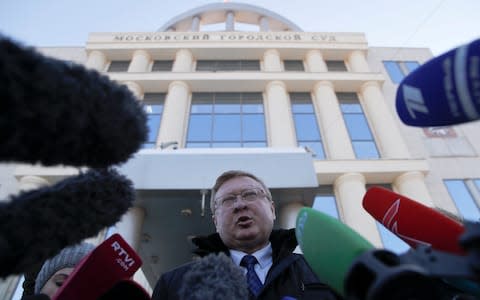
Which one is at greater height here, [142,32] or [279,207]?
[142,32]

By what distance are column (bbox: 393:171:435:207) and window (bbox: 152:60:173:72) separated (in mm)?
11237

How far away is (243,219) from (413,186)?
A: 8.71 meters

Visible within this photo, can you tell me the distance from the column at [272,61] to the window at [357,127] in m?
3.10

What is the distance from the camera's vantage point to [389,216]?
47.4 inches

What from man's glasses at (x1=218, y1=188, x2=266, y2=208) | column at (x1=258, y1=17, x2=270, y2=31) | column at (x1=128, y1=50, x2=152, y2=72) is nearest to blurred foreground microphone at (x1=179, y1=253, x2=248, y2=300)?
man's glasses at (x1=218, y1=188, x2=266, y2=208)

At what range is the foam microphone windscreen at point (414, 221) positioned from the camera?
87 centimetres

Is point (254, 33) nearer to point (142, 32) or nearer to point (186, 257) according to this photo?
point (142, 32)

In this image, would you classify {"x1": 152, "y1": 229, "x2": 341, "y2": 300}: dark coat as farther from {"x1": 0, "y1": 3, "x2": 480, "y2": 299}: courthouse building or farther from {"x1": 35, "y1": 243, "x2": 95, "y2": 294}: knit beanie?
{"x1": 0, "y1": 3, "x2": 480, "y2": 299}: courthouse building

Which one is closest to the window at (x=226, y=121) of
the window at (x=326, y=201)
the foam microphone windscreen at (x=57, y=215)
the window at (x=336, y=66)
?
the window at (x=326, y=201)

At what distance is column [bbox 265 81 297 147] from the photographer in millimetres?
9875

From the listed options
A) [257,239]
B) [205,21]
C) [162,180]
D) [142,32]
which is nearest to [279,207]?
[162,180]

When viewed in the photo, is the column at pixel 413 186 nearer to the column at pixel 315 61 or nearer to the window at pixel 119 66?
the column at pixel 315 61

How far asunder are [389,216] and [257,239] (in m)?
0.93

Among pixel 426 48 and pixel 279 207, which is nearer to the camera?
pixel 279 207
